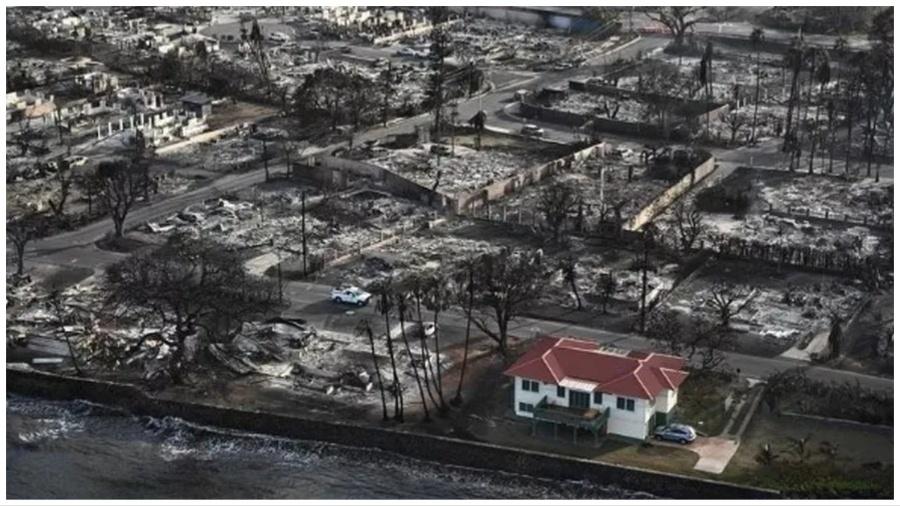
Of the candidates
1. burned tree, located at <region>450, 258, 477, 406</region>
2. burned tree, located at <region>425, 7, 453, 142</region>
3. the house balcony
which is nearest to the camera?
the house balcony

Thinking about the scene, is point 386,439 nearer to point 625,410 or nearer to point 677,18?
point 625,410

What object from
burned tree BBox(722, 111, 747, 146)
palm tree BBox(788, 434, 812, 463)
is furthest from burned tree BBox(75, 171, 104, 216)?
palm tree BBox(788, 434, 812, 463)

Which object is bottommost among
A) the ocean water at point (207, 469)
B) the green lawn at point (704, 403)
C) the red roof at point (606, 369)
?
the ocean water at point (207, 469)

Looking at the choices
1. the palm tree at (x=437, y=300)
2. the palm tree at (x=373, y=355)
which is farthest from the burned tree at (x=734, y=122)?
the palm tree at (x=373, y=355)

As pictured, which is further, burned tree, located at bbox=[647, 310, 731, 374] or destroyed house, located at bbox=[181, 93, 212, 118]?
destroyed house, located at bbox=[181, 93, 212, 118]

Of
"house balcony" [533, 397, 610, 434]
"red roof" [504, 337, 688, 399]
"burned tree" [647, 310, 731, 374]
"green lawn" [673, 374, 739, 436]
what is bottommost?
"green lawn" [673, 374, 739, 436]

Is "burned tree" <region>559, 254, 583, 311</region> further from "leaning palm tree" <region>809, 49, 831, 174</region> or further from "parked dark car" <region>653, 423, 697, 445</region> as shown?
"leaning palm tree" <region>809, 49, 831, 174</region>

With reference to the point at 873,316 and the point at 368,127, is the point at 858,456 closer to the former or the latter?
the point at 873,316

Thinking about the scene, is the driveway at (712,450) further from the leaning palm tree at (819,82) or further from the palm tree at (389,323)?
the leaning palm tree at (819,82)
